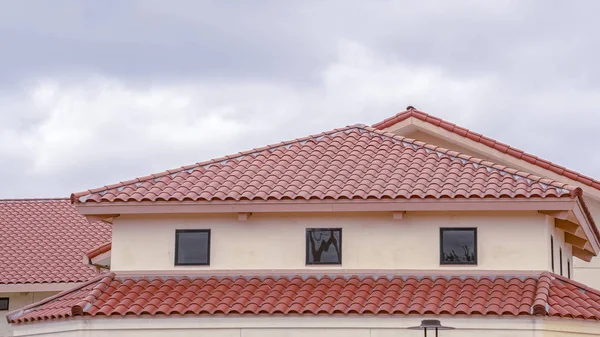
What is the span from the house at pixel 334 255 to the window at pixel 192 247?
27 mm

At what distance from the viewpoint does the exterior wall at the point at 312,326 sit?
836 inches

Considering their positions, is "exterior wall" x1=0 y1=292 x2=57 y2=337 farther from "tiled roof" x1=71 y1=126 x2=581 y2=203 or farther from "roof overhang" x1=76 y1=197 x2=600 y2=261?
"roof overhang" x1=76 y1=197 x2=600 y2=261

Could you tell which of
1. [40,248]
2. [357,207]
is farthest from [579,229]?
[40,248]

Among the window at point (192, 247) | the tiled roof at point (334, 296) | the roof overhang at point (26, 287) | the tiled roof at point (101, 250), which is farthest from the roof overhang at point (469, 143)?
the roof overhang at point (26, 287)

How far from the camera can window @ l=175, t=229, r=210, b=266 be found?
958 inches

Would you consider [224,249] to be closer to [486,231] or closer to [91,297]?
[91,297]

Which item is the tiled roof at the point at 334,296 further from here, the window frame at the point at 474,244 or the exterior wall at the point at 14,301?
the exterior wall at the point at 14,301

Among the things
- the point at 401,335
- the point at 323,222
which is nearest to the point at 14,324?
the point at 323,222

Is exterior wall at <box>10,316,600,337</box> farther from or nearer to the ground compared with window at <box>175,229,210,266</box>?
nearer to the ground

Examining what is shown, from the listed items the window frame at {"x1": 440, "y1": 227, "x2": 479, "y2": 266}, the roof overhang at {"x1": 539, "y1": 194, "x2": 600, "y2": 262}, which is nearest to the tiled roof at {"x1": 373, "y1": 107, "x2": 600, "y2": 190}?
the roof overhang at {"x1": 539, "y1": 194, "x2": 600, "y2": 262}

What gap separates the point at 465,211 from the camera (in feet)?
77.0

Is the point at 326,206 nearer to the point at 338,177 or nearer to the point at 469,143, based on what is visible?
the point at 338,177

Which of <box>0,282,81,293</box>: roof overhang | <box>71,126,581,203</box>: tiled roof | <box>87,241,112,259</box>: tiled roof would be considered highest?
<box>71,126,581,203</box>: tiled roof

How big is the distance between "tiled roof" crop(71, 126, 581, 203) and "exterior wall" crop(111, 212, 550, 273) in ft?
1.87
